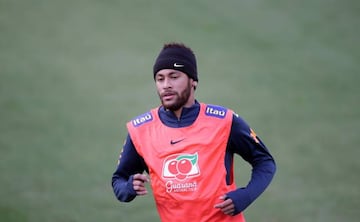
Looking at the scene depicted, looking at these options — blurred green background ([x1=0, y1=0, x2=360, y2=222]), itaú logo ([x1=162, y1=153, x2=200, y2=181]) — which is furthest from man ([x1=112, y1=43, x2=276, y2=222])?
blurred green background ([x1=0, y1=0, x2=360, y2=222])

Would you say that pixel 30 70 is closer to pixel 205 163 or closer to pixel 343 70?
pixel 343 70

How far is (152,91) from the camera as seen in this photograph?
1158 cm

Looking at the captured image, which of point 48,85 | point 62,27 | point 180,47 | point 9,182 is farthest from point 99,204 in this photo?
point 62,27

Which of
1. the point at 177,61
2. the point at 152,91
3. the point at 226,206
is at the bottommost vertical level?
the point at 226,206

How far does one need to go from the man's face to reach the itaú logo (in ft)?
1.08

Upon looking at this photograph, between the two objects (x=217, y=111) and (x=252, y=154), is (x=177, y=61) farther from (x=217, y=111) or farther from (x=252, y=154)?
(x=252, y=154)

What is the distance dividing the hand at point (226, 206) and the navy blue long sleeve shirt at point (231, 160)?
0.04 metres

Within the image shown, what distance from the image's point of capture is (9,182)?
7910 millimetres

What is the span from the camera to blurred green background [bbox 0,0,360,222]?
24.9ft

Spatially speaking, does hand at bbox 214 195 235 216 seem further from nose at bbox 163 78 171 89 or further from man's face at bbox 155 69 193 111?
nose at bbox 163 78 171 89

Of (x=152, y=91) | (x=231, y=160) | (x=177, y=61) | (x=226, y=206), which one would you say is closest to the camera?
(x=226, y=206)

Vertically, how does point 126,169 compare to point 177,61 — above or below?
below

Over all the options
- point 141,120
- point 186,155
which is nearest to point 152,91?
point 141,120

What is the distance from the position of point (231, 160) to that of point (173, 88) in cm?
57
